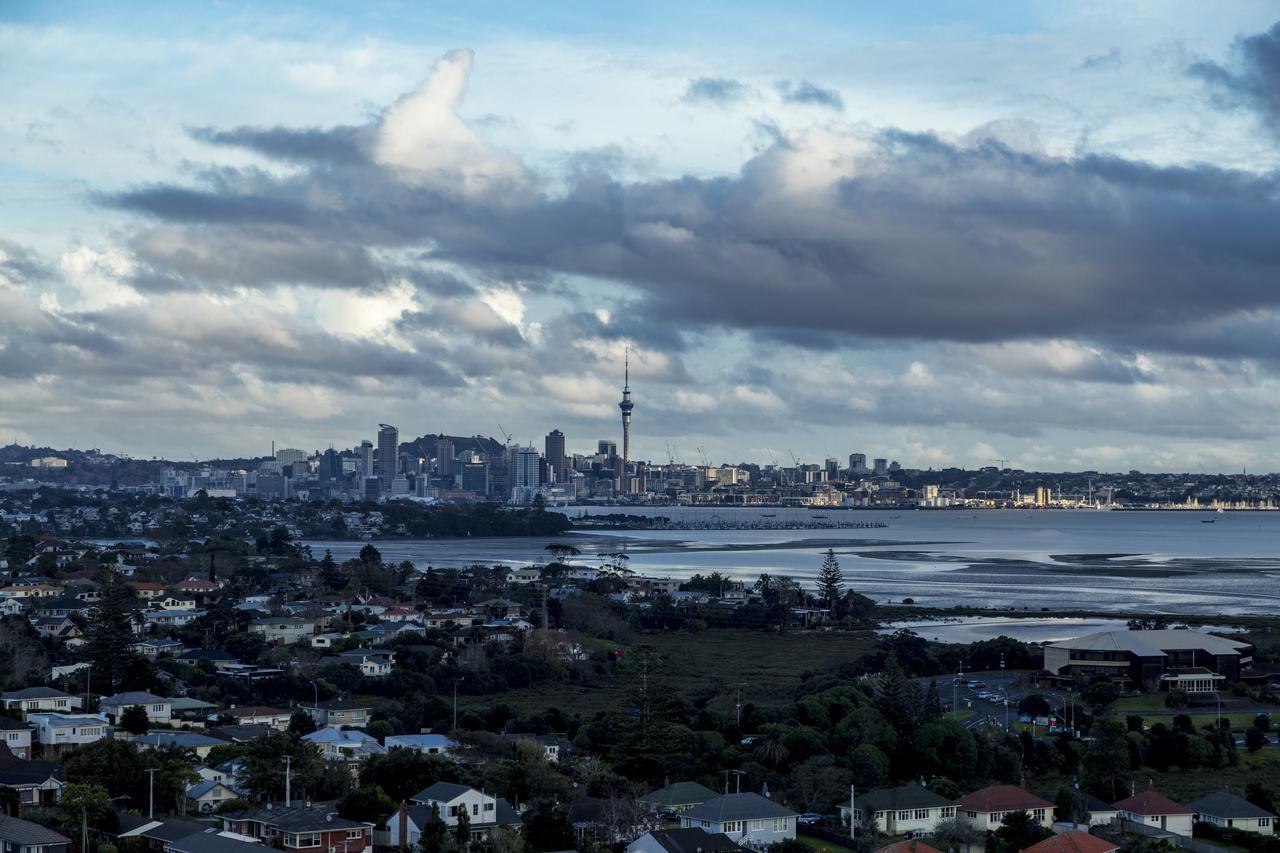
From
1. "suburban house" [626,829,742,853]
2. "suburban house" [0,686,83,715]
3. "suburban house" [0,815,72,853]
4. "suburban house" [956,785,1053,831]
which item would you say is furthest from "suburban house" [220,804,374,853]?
"suburban house" [0,686,83,715]

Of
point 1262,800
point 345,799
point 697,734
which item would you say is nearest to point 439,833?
point 345,799

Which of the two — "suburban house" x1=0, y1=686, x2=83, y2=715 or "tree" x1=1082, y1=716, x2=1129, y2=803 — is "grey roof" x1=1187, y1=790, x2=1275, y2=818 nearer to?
"tree" x1=1082, y1=716, x2=1129, y2=803

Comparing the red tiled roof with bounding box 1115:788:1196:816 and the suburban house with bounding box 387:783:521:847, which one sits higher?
the suburban house with bounding box 387:783:521:847

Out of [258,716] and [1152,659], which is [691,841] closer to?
[258,716]

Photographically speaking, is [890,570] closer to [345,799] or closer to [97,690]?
[97,690]

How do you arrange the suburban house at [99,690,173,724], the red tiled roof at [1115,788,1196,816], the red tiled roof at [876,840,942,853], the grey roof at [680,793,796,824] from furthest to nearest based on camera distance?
the suburban house at [99,690,173,724] < the red tiled roof at [1115,788,1196,816] < the grey roof at [680,793,796,824] < the red tiled roof at [876,840,942,853]

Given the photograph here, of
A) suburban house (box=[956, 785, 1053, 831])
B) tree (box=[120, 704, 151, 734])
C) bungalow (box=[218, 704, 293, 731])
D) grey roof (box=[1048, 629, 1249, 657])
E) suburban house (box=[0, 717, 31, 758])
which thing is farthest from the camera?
grey roof (box=[1048, 629, 1249, 657])

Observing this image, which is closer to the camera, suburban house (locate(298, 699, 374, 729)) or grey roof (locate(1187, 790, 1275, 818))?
grey roof (locate(1187, 790, 1275, 818))
